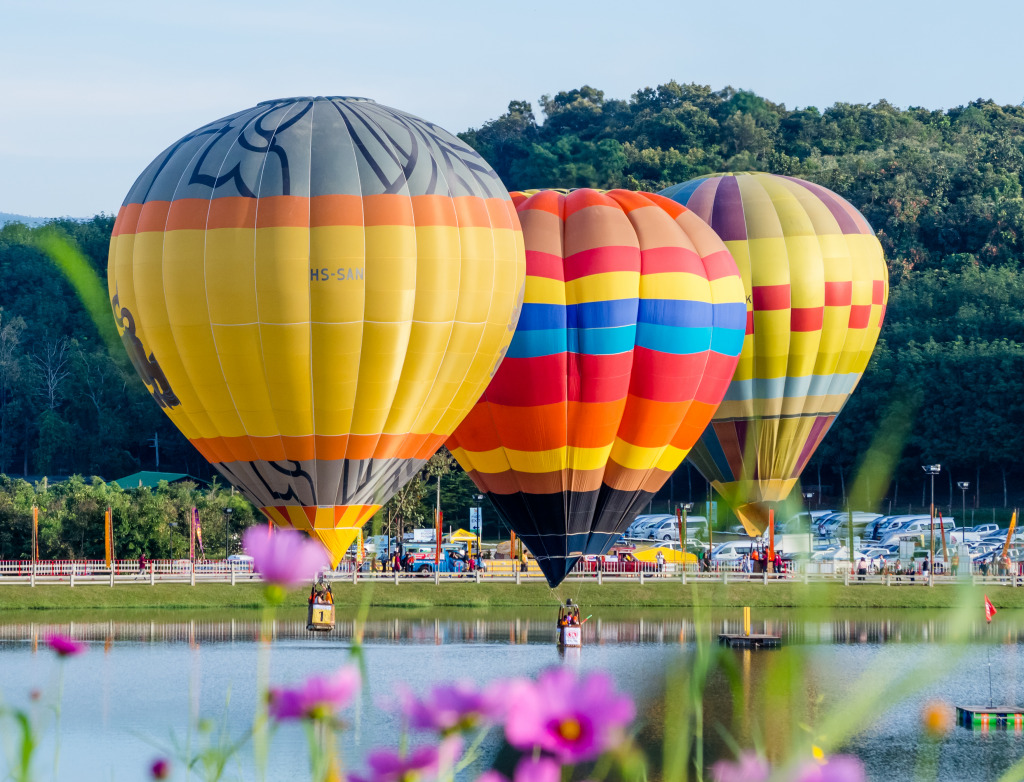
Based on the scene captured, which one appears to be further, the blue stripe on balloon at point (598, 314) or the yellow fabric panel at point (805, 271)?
the yellow fabric panel at point (805, 271)

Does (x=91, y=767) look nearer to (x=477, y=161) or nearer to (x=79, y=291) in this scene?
(x=477, y=161)

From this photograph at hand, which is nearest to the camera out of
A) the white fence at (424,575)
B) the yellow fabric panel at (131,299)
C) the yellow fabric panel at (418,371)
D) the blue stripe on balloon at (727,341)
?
the yellow fabric panel at (418,371)

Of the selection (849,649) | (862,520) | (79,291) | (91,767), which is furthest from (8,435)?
(79,291)

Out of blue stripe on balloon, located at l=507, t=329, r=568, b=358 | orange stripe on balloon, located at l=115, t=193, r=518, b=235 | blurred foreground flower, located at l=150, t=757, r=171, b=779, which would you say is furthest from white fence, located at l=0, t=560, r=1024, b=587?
blurred foreground flower, located at l=150, t=757, r=171, b=779

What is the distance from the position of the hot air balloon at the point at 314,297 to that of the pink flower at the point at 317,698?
21.7 metres

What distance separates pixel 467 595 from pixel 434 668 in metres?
13.9

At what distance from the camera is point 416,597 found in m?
44.8

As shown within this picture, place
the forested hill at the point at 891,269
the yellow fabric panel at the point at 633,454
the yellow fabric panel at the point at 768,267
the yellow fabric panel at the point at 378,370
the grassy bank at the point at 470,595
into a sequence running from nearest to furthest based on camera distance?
the yellow fabric panel at the point at 378,370, the yellow fabric panel at the point at 633,454, the yellow fabric panel at the point at 768,267, the grassy bank at the point at 470,595, the forested hill at the point at 891,269

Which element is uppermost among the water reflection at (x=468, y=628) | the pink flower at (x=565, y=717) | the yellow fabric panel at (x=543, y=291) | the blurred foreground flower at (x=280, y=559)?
the yellow fabric panel at (x=543, y=291)

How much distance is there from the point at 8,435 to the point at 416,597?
197ft

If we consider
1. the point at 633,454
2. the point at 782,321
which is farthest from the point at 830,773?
the point at 782,321

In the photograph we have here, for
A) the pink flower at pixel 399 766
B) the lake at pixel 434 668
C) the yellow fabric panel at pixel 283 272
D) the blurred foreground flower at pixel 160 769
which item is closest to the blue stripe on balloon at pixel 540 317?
the yellow fabric panel at pixel 283 272

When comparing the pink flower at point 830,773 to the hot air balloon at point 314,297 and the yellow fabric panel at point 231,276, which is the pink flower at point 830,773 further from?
the yellow fabric panel at point 231,276

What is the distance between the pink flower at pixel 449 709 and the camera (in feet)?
7.57
